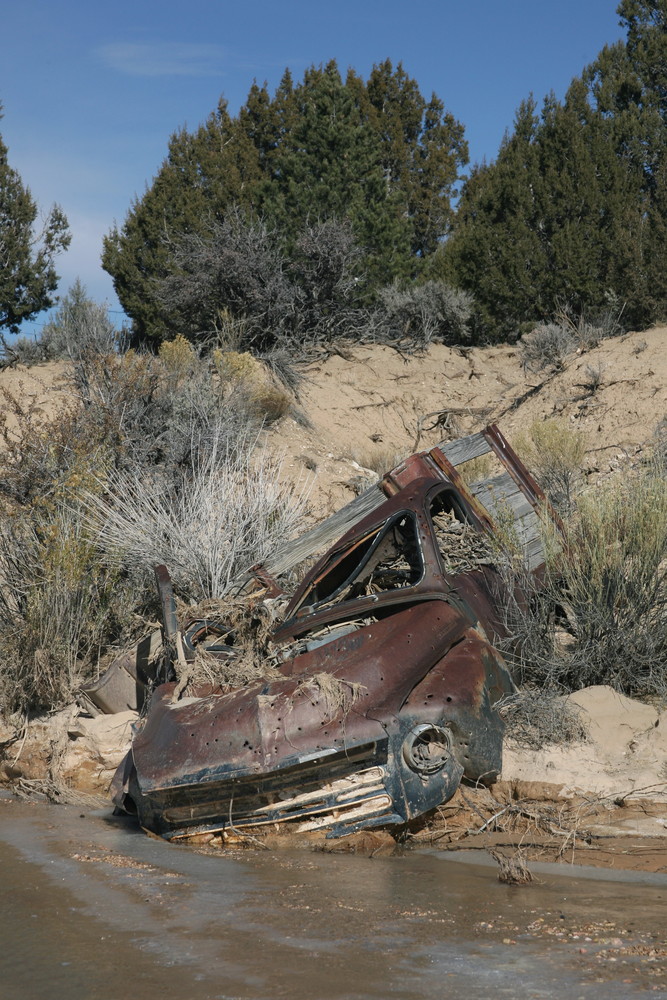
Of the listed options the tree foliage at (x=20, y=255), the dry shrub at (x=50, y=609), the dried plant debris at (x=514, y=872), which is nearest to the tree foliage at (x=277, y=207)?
the tree foliage at (x=20, y=255)

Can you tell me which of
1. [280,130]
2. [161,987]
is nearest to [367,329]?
[280,130]

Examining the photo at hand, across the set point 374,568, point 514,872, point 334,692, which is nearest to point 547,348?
point 374,568

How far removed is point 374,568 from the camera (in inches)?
278

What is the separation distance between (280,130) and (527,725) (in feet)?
77.4

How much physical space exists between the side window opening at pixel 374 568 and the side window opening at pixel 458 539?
1.02ft

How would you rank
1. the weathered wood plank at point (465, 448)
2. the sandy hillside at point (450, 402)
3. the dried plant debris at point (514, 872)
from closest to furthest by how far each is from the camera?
the dried plant debris at point (514, 872)
the weathered wood plank at point (465, 448)
the sandy hillside at point (450, 402)

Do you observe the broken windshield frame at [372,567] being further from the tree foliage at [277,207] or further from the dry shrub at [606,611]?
the tree foliage at [277,207]

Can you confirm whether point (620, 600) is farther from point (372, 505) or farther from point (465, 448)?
point (372, 505)

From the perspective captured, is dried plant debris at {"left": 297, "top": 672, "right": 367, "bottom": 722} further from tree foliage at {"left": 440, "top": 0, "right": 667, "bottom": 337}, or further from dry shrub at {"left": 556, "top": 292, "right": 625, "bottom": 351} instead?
tree foliage at {"left": 440, "top": 0, "right": 667, "bottom": 337}

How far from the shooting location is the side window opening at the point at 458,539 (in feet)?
23.6

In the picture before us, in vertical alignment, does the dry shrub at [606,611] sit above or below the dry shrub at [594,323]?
below

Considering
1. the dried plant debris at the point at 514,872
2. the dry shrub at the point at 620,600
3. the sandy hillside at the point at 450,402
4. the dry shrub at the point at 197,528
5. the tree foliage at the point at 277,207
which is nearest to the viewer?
the dried plant debris at the point at 514,872

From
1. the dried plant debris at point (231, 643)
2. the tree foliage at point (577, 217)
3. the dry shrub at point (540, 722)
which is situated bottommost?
the dry shrub at point (540, 722)

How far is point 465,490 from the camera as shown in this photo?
7.73 meters
